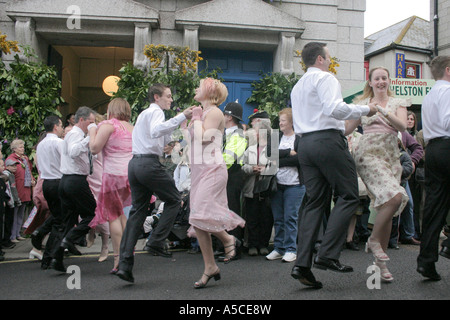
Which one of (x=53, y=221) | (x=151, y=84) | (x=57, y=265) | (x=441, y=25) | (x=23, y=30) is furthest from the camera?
(x=441, y=25)

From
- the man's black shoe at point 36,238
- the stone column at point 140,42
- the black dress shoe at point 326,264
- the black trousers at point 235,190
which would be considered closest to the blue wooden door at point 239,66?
the stone column at point 140,42

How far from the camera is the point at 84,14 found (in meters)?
9.66

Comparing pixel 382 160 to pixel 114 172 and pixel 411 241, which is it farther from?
pixel 411 241

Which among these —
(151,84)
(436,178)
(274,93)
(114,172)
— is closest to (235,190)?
(114,172)

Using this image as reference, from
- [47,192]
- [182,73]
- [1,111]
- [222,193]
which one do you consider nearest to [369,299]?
[222,193]

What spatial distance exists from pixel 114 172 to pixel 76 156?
1.79 feet

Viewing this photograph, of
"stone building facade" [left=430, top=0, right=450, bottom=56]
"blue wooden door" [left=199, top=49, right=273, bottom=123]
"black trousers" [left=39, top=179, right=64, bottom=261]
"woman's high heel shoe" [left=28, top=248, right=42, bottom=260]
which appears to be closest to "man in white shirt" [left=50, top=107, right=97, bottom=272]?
"black trousers" [left=39, top=179, right=64, bottom=261]

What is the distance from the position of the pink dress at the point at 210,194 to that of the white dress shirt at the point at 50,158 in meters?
2.22

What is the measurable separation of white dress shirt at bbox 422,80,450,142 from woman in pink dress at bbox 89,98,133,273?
3.07 m

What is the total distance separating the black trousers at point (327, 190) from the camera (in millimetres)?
3615

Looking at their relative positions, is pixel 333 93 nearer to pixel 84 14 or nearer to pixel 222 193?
pixel 222 193

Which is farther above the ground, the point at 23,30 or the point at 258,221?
the point at 23,30

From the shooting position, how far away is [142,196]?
14.2 feet

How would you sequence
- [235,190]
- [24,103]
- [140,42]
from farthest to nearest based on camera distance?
[140,42], [24,103], [235,190]
